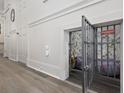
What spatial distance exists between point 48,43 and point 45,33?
0.39 meters

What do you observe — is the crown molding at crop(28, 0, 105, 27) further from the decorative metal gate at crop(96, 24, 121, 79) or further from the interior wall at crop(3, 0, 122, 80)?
the decorative metal gate at crop(96, 24, 121, 79)

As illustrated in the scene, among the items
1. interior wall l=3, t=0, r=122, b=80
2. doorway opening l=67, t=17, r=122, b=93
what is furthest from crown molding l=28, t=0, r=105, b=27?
doorway opening l=67, t=17, r=122, b=93

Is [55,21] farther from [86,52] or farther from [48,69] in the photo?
[86,52]

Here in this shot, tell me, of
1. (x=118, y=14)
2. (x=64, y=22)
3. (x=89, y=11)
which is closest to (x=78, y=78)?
(x=64, y=22)

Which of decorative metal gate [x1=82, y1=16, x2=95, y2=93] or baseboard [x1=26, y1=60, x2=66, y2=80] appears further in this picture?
baseboard [x1=26, y1=60, x2=66, y2=80]

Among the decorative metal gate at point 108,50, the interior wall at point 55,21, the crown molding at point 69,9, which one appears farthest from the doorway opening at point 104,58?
the crown molding at point 69,9

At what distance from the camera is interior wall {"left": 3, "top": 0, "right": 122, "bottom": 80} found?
319 centimetres

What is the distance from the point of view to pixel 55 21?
4.83 metres

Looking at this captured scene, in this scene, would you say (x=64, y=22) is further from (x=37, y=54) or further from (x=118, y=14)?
(x=37, y=54)

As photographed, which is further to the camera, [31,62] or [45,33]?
[31,62]

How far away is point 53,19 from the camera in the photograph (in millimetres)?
4934

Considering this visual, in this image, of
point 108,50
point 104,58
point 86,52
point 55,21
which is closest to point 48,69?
point 55,21

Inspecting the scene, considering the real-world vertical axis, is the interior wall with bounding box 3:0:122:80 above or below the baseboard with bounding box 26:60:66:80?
above

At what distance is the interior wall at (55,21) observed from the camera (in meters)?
3.19
